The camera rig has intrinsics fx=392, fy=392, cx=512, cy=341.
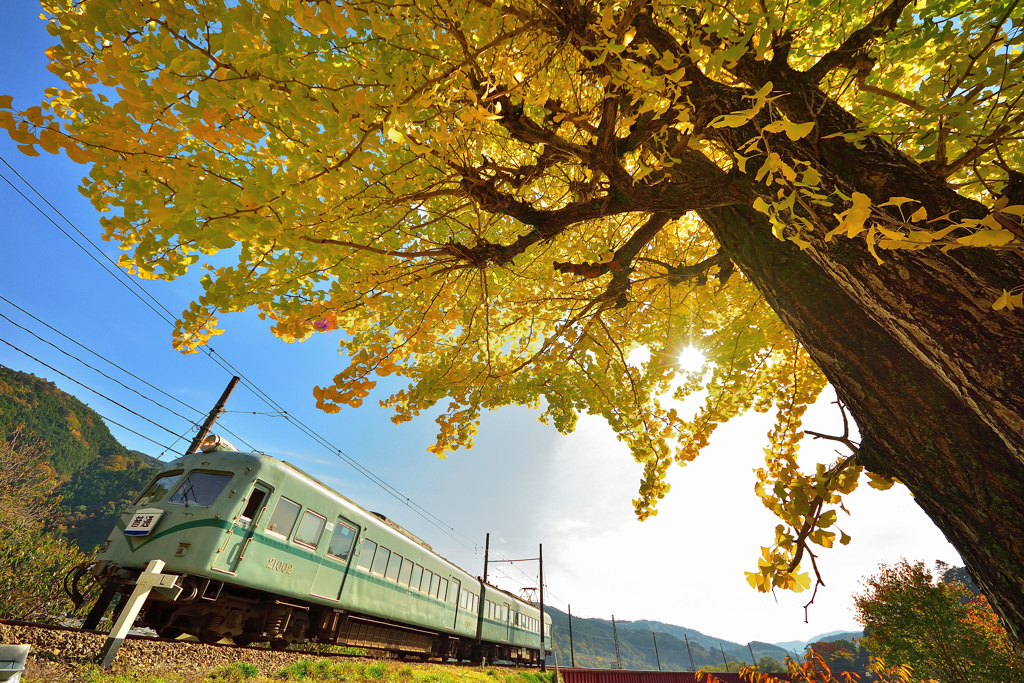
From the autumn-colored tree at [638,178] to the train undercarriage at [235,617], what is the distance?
3976 mm

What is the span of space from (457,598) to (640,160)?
37.5 feet

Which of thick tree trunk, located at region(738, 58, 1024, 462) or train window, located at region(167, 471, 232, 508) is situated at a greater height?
train window, located at region(167, 471, 232, 508)

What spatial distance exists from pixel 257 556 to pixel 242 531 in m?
0.40

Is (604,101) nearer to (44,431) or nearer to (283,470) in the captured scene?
(283,470)

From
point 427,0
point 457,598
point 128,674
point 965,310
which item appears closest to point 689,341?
point 965,310

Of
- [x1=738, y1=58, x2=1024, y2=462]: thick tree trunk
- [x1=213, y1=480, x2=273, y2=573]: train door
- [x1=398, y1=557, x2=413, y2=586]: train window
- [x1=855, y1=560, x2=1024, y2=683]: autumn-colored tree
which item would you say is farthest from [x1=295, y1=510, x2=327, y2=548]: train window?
[x1=855, y1=560, x2=1024, y2=683]: autumn-colored tree

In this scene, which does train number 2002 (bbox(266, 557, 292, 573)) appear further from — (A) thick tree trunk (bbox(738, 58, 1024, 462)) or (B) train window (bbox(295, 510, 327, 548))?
(A) thick tree trunk (bbox(738, 58, 1024, 462))

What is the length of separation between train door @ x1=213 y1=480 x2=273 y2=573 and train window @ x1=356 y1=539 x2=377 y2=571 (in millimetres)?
2187

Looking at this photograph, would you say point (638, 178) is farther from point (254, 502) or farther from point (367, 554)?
point (367, 554)

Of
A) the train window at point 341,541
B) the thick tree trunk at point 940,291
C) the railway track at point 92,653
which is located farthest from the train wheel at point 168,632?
the thick tree trunk at point 940,291

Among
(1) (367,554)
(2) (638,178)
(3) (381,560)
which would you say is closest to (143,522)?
(1) (367,554)

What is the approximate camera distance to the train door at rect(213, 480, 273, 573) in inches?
185

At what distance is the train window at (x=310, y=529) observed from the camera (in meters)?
5.71

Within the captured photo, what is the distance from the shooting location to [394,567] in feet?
25.3
